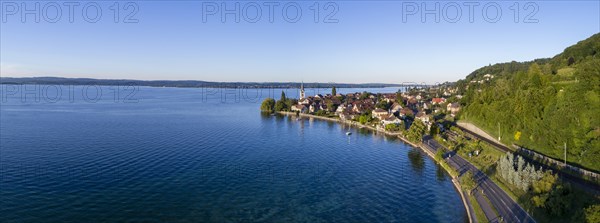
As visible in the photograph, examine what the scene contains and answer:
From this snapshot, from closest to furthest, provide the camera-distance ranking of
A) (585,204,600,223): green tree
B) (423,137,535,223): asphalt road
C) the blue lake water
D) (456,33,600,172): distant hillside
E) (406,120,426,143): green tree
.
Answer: (585,204,600,223): green tree
(423,137,535,223): asphalt road
the blue lake water
(456,33,600,172): distant hillside
(406,120,426,143): green tree

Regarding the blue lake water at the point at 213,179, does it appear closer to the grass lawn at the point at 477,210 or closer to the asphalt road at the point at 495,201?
the grass lawn at the point at 477,210

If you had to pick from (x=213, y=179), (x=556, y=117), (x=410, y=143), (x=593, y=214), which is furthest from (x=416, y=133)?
(x=593, y=214)

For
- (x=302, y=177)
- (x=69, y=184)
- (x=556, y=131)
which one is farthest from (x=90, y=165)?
(x=556, y=131)

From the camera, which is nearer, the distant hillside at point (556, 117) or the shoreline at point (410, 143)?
the shoreline at point (410, 143)

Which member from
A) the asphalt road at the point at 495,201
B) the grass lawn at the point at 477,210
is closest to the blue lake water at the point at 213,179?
the grass lawn at the point at 477,210

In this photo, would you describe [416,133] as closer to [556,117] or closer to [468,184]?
[556,117]

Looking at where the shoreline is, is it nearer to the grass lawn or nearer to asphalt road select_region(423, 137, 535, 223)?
the grass lawn

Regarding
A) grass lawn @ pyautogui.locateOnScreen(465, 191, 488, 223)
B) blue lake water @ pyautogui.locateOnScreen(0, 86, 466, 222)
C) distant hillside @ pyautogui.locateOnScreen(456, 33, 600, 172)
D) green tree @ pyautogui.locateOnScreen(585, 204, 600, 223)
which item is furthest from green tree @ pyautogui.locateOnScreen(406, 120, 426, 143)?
green tree @ pyautogui.locateOnScreen(585, 204, 600, 223)

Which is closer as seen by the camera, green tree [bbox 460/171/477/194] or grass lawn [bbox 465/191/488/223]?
grass lawn [bbox 465/191/488/223]

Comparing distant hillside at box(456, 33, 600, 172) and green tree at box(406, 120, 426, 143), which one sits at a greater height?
distant hillside at box(456, 33, 600, 172)

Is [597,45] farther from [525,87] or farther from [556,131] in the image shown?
[556,131]
